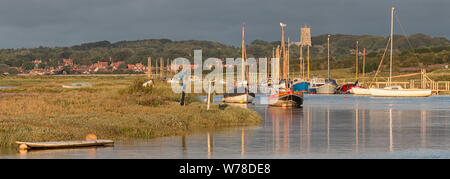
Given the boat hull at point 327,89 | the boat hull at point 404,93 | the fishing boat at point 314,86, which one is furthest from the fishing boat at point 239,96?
the fishing boat at point 314,86

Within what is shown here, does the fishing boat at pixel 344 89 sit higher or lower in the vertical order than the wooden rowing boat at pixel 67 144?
higher

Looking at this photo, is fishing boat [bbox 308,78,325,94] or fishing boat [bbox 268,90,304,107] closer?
fishing boat [bbox 268,90,304,107]

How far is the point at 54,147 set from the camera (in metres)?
29.3

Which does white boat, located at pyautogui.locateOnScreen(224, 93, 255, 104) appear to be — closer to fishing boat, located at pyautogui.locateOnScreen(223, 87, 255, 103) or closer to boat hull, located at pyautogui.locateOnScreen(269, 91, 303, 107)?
fishing boat, located at pyautogui.locateOnScreen(223, 87, 255, 103)

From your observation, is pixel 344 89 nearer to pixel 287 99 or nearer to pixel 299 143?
pixel 287 99

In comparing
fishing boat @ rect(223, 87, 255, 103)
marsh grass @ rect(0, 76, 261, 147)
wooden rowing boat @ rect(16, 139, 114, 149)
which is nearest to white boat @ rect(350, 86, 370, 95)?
fishing boat @ rect(223, 87, 255, 103)

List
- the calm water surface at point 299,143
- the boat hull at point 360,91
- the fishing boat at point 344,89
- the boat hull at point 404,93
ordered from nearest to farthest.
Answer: the calm water surface at point 299,143 → the boat hull at point 404,93 → the boat hull at point 360,91 → the fishing boat at point 344,89

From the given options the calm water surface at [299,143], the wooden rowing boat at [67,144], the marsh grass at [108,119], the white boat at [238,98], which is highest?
the white boat at [238,98]

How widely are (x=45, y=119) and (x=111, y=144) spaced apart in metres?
6.58

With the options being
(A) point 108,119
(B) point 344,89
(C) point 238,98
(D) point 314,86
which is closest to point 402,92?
(B) point 344,89

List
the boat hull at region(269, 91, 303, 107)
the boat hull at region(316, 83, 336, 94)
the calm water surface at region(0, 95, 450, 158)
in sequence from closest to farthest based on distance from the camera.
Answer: the calm water surface at region(0, 95, 450, 158) → the boat hull at region(269, 91, 303, 107) → the boat hull at region(316, 83, 336, 94)

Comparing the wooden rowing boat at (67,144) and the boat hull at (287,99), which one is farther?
the boat hull at (287,99)

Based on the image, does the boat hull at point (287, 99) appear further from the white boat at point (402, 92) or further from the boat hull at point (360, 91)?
the boat hull at point (360, 91)

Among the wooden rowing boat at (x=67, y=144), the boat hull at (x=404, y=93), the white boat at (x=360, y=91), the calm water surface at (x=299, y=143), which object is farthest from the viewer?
the white boat at (x=360, y=91)
